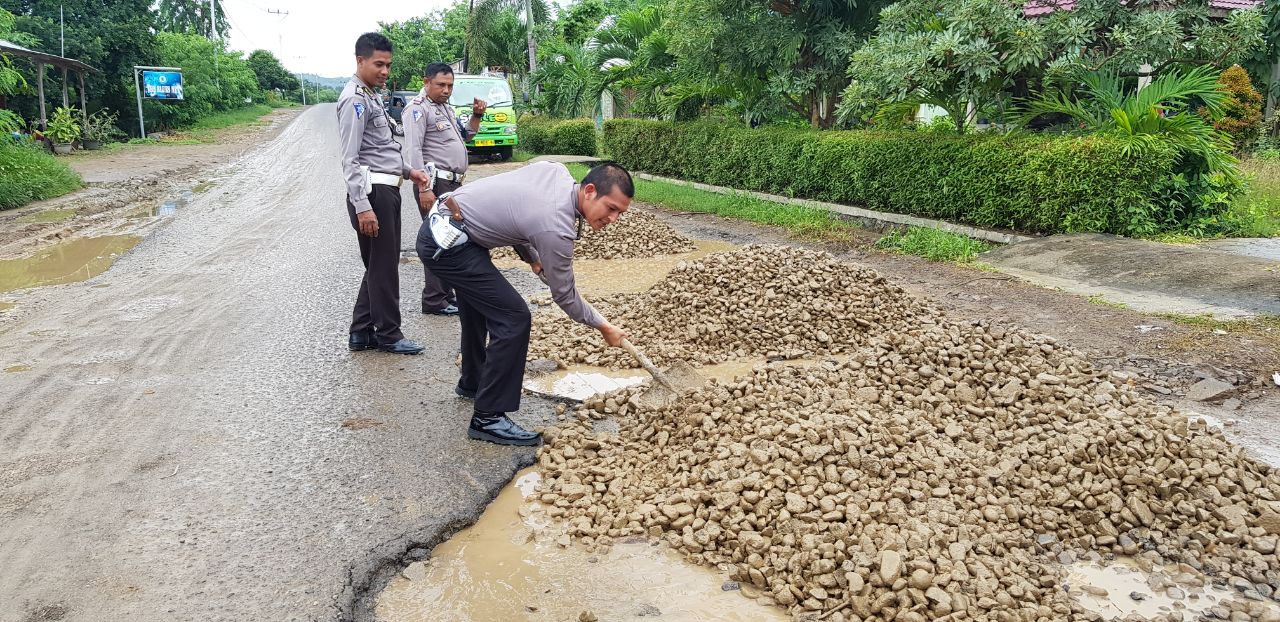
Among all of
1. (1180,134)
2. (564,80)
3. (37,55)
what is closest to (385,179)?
(1180,134)

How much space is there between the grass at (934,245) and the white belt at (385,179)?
5.72 meters

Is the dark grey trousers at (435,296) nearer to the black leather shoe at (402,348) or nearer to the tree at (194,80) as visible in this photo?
the black leather shoe at (402,348)

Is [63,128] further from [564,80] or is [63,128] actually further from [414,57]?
[414,57]

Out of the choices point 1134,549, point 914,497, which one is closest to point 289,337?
point 914,497

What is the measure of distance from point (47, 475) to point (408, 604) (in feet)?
6.76

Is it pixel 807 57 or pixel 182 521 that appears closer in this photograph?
pixel 182 521

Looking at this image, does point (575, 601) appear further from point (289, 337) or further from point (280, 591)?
point (289, 337)

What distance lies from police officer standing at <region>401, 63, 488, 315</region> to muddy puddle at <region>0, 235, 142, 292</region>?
4.13 metres

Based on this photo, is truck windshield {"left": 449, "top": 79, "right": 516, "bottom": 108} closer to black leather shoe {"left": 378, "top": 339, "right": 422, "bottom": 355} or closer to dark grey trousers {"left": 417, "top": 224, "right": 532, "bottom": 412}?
black leather shoe {"left": 378, "top": 339, "right": 422, "bottom": 355}

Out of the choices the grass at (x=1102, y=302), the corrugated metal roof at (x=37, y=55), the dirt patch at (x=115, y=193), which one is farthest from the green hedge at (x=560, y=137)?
the grass at (x=1102, y=302)

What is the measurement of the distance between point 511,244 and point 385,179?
1753 mm

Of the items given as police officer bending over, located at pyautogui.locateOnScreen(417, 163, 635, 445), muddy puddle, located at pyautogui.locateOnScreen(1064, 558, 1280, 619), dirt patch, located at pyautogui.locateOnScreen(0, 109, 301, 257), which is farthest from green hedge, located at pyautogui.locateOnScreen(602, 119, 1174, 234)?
dirt patch, located at pyautogui.locateOnScreen(0, 109, 301, 257)

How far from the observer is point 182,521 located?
11.4 ft

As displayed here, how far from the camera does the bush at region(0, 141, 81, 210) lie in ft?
43.3
